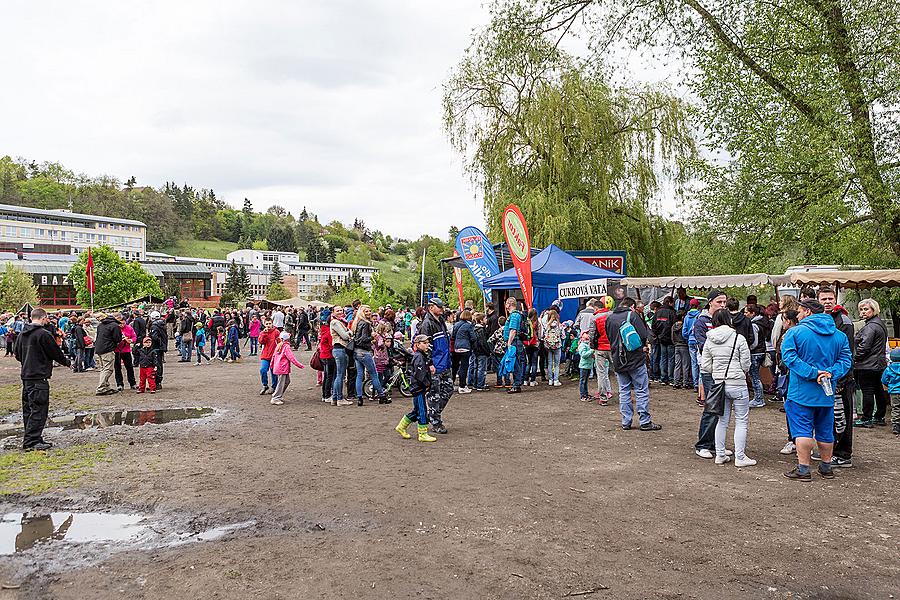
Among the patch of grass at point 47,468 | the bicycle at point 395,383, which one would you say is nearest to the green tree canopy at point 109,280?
the bicycle at point 395,383

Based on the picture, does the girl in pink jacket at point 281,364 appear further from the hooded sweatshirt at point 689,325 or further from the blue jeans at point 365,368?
the hooded sweatshirt at point 689,325

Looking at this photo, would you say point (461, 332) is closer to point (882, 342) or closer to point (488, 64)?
point (882, 342)

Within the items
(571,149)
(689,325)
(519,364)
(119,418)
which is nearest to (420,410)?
(519,364)

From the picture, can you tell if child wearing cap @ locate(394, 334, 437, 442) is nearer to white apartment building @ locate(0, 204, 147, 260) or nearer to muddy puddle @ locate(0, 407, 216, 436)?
muddy puddle @ locate(0, 407, 216, 436)

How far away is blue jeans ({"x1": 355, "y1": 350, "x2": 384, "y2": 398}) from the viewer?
11478mm

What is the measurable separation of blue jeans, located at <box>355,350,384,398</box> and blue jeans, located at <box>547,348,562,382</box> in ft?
12.4

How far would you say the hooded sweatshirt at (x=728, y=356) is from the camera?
7078mm

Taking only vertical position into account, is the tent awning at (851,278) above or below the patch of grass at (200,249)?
below

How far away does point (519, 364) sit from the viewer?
1304 cm

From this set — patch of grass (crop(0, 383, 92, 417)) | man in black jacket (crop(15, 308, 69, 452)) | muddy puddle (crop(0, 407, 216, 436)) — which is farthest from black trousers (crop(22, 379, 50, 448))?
patch of grass (crop(0, 383, 92, 417))

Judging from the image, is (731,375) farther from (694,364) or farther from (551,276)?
(551,276)

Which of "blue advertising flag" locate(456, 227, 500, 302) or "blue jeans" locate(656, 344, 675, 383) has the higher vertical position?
"blue advertising flag" locate(456, 227, 500, 302)

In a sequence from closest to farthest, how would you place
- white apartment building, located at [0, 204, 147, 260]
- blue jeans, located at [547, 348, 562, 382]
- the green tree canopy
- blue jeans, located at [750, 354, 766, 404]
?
blue jeans, located at [750, 354, 766, 404], blue jeans, located at [547, 348, 562, 382], the green tree canopy, white apartment building, located at [0, 204, 147, 260]

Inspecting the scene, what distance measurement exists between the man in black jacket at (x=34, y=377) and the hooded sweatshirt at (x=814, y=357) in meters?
8.56
